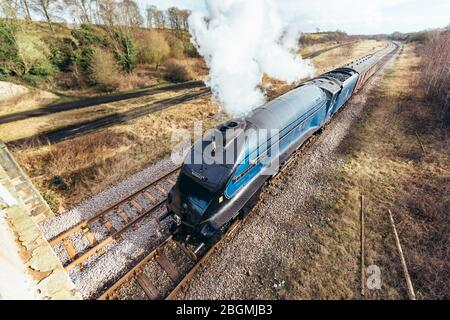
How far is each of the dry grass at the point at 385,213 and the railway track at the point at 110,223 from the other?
5.92 m

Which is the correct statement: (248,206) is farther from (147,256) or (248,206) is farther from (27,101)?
(27,101)

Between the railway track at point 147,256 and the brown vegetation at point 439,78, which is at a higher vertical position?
the brown vegetation at point 439,78

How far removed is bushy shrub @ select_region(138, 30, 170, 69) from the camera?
3112 centimetres

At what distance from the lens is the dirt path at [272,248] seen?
616cm

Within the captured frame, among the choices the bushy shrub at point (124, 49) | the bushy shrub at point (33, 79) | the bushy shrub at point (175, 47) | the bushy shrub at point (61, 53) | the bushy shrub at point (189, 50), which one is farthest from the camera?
the bushy shrub at point (189, 50)

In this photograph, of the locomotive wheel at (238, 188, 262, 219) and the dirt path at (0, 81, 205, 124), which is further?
the dirt path at (0, 81, 205, 124)

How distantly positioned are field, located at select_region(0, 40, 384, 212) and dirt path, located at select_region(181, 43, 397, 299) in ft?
22.0

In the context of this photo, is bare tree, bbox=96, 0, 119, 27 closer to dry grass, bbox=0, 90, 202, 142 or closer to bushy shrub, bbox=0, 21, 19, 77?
bushy shrub, bbox=0, 21, 19, 77

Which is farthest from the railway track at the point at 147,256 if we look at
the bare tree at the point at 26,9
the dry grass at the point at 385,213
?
the bare tree at the point at 26,9

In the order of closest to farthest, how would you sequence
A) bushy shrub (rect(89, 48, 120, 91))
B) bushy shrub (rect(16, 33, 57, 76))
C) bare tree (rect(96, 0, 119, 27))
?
1. bushy shrub (rect(16, 33, 57, 76))
2. bushy shrub (rect(89, 48, 120, 91))
3. bare tree (rect(96, 0, 119, 27))

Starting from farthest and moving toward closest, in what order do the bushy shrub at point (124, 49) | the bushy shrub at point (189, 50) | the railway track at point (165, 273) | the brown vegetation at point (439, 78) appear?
the bushy shrub at point (189, 50)
the bushy shrub at point (124, 49)
the brown vegetation at point (439, 78)
the railway track at point (165, 273)

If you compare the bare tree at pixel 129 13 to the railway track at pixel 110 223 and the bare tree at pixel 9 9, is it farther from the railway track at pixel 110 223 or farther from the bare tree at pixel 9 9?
the railway track at pixel 110 223

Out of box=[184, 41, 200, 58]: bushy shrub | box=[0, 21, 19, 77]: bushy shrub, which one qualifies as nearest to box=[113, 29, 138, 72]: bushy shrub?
box=[184, 41, 200, 58]: bushy shrub

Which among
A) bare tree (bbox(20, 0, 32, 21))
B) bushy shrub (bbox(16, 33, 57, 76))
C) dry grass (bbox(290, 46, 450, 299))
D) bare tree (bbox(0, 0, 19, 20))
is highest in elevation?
bare tree (bbox(20, 0, 32, 21))
